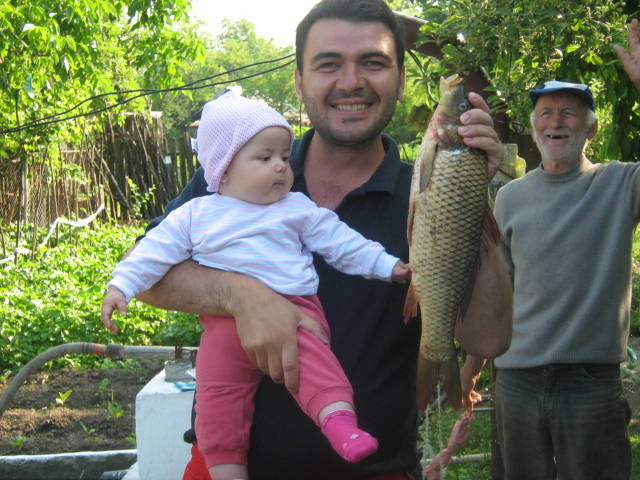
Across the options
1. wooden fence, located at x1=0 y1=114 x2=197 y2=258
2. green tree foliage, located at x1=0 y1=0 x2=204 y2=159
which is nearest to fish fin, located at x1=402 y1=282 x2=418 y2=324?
green tree foliage, located at x1=0 y1=0 x2=204 y2=159

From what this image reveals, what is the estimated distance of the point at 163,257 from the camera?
8.74ft

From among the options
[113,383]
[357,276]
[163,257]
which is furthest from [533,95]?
[113,383]

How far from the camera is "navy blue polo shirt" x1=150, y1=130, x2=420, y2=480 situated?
2625 mm

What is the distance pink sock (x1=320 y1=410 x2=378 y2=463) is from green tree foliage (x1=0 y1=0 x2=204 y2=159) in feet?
23.2

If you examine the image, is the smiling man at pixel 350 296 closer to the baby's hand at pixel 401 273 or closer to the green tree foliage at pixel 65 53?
the baby's hand at pixel 401 273

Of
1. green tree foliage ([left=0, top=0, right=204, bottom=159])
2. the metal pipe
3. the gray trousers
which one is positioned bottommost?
the gray trousers

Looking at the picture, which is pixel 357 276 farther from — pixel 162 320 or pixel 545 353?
pixel 162 320

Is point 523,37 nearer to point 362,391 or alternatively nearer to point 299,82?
point 299,82

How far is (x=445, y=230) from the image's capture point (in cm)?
226

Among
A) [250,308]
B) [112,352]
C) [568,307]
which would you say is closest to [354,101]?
[250,308]

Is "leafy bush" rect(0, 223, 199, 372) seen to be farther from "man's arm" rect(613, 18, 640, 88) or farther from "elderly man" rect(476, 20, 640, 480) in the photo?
"man's arm" rect(613, 18, 640, 88)

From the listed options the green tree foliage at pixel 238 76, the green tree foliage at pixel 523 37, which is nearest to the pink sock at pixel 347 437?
the green tree foliage at pixel 523 37

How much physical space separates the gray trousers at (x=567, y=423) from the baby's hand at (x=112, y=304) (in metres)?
2.65

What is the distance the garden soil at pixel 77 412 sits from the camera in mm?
6371
